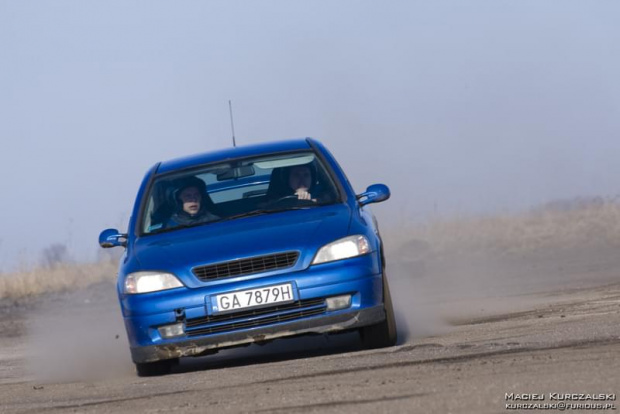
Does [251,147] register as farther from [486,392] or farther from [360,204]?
[486,392]

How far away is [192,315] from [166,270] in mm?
352

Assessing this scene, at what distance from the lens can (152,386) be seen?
8.52 meters

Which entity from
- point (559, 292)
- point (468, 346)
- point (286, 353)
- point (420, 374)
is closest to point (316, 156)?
point (286, 353)

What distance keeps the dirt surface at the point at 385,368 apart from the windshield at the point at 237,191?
3.48 feet

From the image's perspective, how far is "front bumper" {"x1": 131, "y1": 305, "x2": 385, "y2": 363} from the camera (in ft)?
29.9

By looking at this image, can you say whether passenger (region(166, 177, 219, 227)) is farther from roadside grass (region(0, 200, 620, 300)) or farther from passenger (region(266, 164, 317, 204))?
roadside grass (region(0, 200, 620, 300))

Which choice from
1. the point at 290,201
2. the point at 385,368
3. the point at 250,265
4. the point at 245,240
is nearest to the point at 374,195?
the point at 290,201

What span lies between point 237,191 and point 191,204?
552 mm

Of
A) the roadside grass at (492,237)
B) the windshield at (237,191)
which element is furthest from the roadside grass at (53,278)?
the windshield at (237,191)

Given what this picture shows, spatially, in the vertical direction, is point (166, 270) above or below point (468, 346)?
above

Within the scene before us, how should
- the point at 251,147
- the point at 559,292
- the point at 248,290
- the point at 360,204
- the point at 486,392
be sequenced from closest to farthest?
the point at 486,392, the point at 248,290, the point at 360,204, the point at 251,147, the point at 559,292

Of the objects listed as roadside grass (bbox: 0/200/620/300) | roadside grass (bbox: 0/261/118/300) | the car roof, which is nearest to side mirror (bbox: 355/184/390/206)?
the car roof

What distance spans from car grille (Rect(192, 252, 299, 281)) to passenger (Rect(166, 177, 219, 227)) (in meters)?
0.99

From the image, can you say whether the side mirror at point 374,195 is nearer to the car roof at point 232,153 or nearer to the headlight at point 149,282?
the car roof at point 232,153
